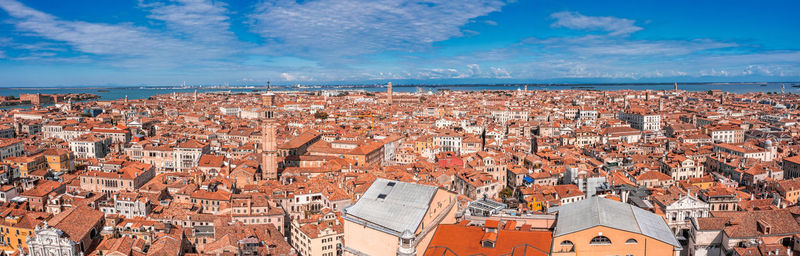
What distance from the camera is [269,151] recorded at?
3734cm

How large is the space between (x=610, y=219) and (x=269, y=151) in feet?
90.1

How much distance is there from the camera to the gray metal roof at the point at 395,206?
1614 cm

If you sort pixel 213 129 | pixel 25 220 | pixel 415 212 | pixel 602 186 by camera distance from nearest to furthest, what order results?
pixel 415 212 → pixel 25 220 → pixel 602 186 → pixel 213 129

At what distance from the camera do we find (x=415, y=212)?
53.6ft

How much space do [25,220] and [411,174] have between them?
23.0m

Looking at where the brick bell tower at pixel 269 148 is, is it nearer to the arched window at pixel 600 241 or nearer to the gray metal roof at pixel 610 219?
the gray metal roof at pixel 610 219

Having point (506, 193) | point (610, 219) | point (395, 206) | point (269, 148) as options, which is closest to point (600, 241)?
point (610, 219)

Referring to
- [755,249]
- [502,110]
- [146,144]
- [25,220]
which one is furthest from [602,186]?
[502,110]

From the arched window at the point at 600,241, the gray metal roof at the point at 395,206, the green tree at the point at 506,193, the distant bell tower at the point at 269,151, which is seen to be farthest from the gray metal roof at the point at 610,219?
the distant bell tower at the point at 269,151

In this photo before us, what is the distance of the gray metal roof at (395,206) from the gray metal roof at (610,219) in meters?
4.38

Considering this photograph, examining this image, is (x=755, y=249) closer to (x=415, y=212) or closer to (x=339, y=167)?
(x=415, y=212)

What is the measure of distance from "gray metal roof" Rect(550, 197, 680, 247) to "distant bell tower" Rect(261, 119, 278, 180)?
2546cm

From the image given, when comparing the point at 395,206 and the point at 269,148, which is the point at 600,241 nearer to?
the point at 395,206

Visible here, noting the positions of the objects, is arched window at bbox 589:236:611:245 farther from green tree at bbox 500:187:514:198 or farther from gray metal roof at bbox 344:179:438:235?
green tree at bbox 500:187:514:198
